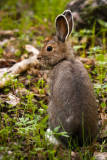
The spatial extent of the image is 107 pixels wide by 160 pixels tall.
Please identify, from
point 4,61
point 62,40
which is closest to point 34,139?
point 62,40

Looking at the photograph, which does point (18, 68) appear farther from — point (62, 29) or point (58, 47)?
point (62, 29)

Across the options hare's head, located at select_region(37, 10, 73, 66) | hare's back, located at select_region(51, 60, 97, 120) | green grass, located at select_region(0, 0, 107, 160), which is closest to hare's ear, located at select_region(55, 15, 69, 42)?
hare's head, located at select_region(37, 10, 73, 66)

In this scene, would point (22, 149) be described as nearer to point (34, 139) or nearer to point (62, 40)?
point (34, 139)

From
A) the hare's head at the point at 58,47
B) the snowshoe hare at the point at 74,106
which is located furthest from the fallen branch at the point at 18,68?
the snowshoe hare at the point at 74,106

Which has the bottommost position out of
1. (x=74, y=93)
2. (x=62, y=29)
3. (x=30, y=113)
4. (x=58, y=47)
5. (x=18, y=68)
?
(x=30, y=113)

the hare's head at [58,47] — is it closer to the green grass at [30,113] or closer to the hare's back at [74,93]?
the green grass at [30,113]

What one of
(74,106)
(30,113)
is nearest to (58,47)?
(30,113)

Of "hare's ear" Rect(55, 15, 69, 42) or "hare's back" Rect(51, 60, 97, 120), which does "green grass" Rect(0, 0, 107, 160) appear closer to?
"hare's back" Rect(51, 60, 97, 120)

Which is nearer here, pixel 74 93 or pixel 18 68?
pixel 74 93

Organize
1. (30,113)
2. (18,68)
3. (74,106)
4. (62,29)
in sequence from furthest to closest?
(18,68) → (62,29) → (30,113) → (74,106)
